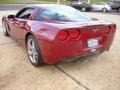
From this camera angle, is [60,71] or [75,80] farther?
[60,71]

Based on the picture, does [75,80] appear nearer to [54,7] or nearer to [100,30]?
[100,30]

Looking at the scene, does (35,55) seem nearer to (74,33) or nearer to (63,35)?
(63,35)

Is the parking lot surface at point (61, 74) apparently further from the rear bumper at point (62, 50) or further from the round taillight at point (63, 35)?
the round taillight at point (63, 35)

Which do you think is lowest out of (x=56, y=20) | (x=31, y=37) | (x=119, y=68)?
(x=119, y=68)

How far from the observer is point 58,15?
16.5 feet

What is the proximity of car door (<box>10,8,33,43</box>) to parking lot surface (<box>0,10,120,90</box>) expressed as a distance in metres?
0.53

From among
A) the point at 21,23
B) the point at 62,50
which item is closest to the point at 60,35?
the point at 62,50

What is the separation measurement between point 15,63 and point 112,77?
223cm

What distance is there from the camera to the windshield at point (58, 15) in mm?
4969

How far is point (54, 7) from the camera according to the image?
5473mm

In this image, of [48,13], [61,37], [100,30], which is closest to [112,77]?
[100,30]

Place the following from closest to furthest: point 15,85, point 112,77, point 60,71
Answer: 1. point 15,85
2. point 112,77
3. point 60,71

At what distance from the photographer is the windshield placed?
497 centimetres

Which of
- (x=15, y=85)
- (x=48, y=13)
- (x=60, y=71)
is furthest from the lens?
(x=48, y=13)
